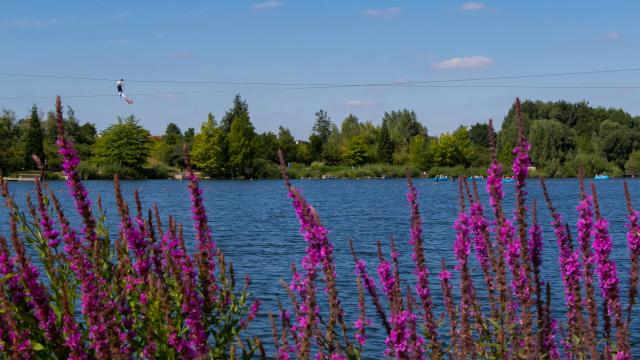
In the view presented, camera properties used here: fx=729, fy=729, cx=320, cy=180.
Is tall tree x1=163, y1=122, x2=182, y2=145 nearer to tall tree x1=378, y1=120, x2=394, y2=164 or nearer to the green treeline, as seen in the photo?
the green treeline

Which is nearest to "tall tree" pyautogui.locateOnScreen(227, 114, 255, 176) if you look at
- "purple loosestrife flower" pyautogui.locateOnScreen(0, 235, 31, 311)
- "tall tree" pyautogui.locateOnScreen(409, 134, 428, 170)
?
"tall tree" pyautogui.locateOnScreen(409, 134, 428, 170)

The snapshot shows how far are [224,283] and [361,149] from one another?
15860 centimetres

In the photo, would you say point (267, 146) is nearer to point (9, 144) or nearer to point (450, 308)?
point (9, 144)

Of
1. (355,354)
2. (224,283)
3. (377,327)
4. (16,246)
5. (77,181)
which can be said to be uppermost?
(77,181)

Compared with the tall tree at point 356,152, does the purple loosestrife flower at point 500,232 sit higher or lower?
lower

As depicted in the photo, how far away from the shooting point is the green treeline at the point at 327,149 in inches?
5123

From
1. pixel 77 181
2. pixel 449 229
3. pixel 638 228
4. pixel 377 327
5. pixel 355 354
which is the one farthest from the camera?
pixel 449 229

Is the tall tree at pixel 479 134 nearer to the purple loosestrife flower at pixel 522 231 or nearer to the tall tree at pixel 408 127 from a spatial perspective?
the tall tree at pixel 408 127

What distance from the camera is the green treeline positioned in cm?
13012

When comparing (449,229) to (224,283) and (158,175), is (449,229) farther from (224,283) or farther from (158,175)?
(158,175)

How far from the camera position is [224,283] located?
642cm

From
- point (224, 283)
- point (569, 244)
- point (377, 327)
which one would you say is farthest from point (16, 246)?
point (377, 327)

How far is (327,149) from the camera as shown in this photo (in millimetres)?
168125

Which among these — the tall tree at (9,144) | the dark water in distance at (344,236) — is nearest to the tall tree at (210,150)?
the tall tree at (9,144)
